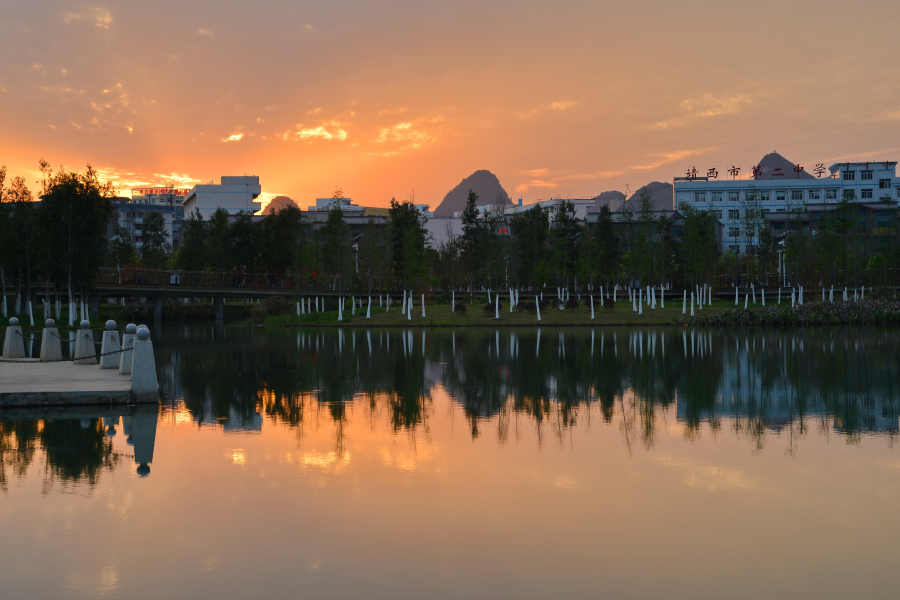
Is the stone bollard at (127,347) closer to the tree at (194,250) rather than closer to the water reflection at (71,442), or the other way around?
the water reflection at (71,442)

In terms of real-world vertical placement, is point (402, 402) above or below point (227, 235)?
below

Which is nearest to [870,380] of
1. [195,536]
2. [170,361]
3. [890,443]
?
[890,443]

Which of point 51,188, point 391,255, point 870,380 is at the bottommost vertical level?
point 870,380

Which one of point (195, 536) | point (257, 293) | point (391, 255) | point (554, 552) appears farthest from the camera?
point (391, 255)

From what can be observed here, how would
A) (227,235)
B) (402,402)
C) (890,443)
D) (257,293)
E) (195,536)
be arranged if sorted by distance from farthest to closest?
(227,235) → (257,293) → (402,402) → (890,443) → (195,536)

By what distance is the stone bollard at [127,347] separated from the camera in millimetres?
18172

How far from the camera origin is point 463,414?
14.4 metres

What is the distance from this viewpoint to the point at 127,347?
17891 millimetres

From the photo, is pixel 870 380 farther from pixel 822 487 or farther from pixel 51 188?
pixel 51 188

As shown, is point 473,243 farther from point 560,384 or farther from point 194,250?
point 560,384

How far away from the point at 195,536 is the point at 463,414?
7.60 m

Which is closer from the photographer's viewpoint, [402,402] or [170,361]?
[402,402]

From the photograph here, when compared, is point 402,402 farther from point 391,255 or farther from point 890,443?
point 391,255

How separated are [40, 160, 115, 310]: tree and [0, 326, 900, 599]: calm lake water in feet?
130
